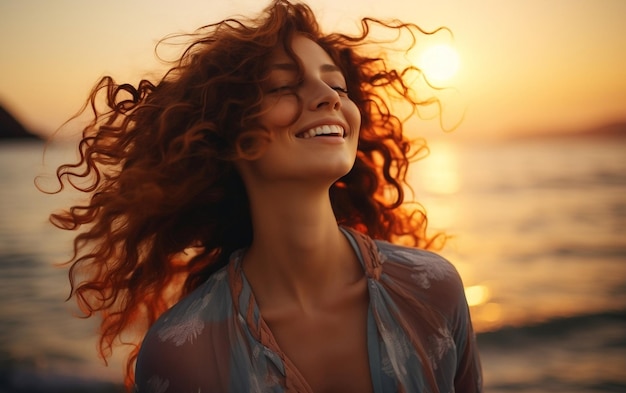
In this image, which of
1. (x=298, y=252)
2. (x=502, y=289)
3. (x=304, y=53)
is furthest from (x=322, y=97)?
(x=502, y=289)

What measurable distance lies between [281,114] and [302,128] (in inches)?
3.7

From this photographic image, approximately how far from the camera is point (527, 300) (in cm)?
897

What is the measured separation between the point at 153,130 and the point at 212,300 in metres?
0.74

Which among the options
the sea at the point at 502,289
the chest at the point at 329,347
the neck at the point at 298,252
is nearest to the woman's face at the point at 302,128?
the neck at the point at 298,252

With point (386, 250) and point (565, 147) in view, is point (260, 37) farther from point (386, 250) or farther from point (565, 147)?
point (565, 147)

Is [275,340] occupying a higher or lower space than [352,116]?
lower

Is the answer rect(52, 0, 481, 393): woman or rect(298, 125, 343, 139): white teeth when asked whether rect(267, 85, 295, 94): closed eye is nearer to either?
rect(52, 0, 481, 393): woman

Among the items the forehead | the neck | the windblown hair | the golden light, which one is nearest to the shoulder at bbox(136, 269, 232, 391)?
the neck

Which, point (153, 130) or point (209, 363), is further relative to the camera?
point (153, 130)

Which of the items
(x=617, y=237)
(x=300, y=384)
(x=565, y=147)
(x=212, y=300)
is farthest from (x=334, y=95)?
(x=565, y=147)

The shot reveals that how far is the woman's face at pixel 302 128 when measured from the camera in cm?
223

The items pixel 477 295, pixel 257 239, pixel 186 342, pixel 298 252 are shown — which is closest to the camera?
pixel 186 342

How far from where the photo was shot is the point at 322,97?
226 cm

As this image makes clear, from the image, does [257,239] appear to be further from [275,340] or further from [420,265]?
[420,265]
